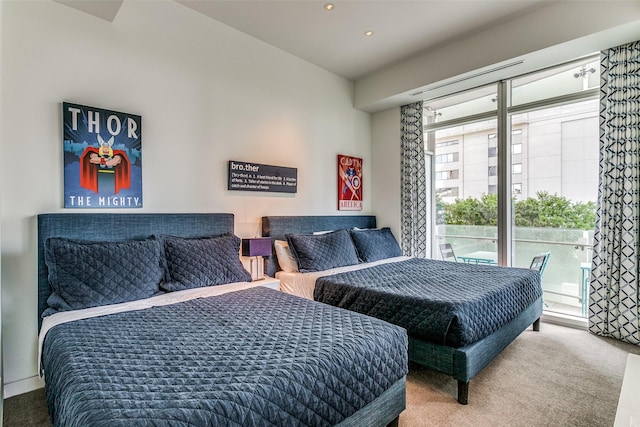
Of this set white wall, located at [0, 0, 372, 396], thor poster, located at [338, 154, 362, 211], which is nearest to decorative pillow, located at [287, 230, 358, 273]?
white wall, located at [0, 0, 372, 396]

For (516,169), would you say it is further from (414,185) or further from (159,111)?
(159,111)

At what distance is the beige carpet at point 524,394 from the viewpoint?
1849mm

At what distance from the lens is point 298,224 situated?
3742 mm

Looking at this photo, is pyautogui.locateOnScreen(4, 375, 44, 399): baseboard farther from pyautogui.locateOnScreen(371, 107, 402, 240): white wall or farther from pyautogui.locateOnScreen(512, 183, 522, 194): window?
pyautogui.locateOnScreen(512, 183, 522, 194): window

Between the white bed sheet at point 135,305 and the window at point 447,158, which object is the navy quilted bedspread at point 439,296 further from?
the window at point 447,158

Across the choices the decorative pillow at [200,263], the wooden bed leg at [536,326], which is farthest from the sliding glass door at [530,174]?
the decorative pillow at [200,263]

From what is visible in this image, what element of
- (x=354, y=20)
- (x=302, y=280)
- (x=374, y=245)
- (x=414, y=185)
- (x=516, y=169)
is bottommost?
(x=302, y=280)

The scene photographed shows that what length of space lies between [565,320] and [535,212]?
1180 mm

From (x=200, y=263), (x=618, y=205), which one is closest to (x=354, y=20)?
(x=200, y=263)

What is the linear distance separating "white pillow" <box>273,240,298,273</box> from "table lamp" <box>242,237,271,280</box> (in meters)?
0.23

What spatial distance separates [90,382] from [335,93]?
404 centimetres

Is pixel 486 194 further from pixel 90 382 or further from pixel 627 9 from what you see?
pixel 90 382

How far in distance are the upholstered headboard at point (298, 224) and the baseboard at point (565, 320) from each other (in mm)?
2362

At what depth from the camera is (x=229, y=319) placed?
176cm
